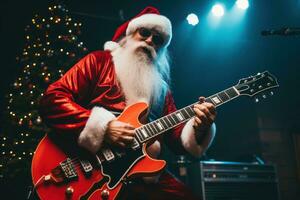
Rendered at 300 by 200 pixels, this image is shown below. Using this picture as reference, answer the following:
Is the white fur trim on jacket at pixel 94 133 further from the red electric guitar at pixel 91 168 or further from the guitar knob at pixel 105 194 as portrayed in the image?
the guitar knob at pixel 105 194

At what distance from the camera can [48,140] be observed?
1.84 metres

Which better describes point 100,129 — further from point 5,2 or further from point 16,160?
point 5,2

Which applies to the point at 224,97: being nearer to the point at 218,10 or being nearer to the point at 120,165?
the point at 120,165

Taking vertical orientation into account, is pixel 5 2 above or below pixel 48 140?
above

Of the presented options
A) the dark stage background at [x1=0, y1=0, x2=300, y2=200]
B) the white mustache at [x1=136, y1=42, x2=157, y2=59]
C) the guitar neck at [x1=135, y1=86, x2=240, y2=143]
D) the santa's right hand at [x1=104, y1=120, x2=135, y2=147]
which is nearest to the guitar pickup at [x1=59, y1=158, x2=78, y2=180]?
the santa's right hand at [x1=104, y1=120, x2=135, y2=147]

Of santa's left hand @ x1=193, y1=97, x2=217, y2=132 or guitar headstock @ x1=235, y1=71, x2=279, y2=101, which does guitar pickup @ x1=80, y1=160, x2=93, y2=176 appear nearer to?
santa's left hand @ x1=193, y1=97, x2=217, y2=132

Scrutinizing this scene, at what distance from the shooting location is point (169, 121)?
204 centimetres

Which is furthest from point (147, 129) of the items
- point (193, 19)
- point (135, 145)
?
point (193, 19)

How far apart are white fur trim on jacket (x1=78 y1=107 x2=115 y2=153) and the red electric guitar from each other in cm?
5

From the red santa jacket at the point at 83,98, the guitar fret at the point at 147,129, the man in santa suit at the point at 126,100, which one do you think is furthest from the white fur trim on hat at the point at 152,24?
the guitar fret at the point at 147,129

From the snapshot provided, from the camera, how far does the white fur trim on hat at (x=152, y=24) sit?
2.41 meters

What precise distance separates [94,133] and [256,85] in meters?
1.16

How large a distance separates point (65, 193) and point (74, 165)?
0.15m

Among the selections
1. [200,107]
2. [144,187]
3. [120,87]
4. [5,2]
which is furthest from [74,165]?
[5,2]
